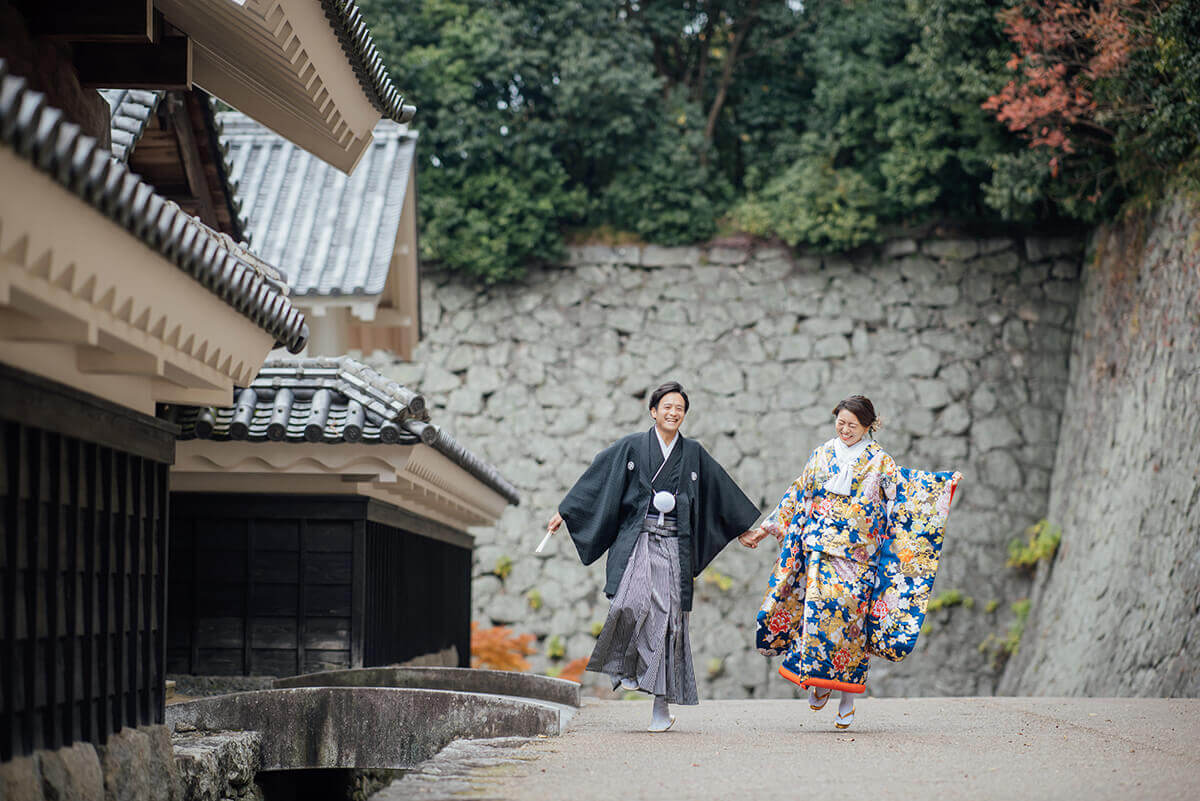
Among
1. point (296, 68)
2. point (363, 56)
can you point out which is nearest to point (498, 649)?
point (363, 56)

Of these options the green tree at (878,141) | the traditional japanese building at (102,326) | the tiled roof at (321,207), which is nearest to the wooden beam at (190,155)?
the traditional japanese building at (102,326)

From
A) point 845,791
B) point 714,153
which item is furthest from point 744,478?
point 845,791

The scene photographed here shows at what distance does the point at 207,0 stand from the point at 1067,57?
36.2 feet

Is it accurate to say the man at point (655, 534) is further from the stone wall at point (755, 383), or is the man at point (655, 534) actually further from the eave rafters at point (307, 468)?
the stone wall at point (755, 383)

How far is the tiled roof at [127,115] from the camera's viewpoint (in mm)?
8156

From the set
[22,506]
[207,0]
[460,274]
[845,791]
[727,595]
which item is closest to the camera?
A: [22,506]

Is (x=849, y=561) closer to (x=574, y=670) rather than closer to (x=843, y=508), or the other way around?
(x=843, y=508)

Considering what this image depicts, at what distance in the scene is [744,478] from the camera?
721 inches

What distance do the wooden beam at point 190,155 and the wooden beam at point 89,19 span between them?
2926 mm

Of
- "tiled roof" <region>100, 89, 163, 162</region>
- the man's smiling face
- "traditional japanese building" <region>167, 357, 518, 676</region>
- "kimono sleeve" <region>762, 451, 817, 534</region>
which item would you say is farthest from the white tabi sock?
"tiled roof" <region>100, 89, 163, 162</region>

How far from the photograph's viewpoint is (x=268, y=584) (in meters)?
9.16

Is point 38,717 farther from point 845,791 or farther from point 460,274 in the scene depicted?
point 460,274

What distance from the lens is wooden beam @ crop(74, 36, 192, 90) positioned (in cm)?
672

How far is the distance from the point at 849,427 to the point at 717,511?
3.14 feet
